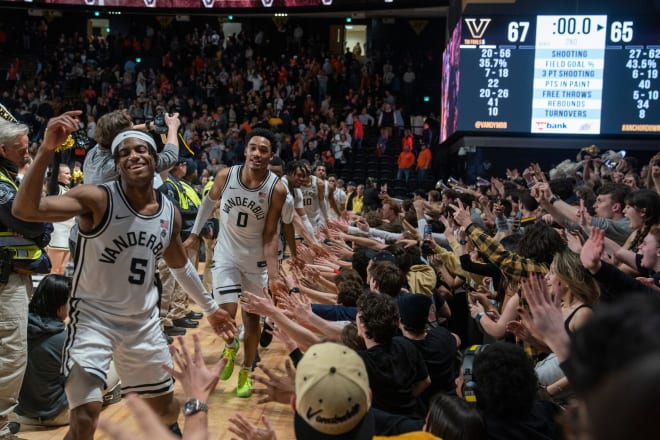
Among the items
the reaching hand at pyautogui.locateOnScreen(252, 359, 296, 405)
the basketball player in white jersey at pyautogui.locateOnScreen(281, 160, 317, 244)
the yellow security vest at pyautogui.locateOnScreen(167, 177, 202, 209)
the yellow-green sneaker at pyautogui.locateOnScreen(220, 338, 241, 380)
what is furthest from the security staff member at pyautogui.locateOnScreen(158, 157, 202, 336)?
the reaching hand at pyautogui.locateOnScreen(252, 359, 296, 405)

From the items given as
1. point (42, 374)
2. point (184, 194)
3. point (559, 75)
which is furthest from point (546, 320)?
point (559, 75)

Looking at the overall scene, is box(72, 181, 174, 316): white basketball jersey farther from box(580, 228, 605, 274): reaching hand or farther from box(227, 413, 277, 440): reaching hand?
box(580, 228, 605, 274): reaching hand

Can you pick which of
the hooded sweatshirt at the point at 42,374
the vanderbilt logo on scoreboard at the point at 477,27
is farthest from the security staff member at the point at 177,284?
the vanderbilt logo on scoreboard at the point at 477,27

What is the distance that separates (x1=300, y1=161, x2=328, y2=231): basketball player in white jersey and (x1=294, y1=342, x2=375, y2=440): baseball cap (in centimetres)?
855

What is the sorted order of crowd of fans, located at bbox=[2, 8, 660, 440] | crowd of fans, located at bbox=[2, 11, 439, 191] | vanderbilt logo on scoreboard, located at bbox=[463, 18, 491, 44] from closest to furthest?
crowd of fans, located at bbox=[2, 8, 660, 440]
vanderbilt logo on scoreboard, located at bbox=[463, 18, 491, 44]
crowd of fans, located at bbox=[2, 11, 439, 191]

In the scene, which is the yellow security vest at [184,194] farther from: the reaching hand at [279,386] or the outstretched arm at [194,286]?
the reaching hand at [279,386]

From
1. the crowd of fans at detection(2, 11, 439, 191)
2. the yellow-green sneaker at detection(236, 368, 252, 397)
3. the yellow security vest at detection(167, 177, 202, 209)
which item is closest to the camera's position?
the yellow-green sneaker at detection(236, 368, 252, 397)

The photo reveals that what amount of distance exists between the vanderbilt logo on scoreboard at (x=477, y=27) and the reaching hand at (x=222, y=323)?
10.6m

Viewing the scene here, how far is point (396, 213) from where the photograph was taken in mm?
10484

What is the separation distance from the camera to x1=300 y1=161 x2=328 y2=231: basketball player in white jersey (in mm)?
10836

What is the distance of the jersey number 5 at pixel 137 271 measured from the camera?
139 inches

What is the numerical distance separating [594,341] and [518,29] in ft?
42.7

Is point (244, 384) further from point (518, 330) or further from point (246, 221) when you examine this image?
point (518, 330)

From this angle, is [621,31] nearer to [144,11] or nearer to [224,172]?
[224,172]
